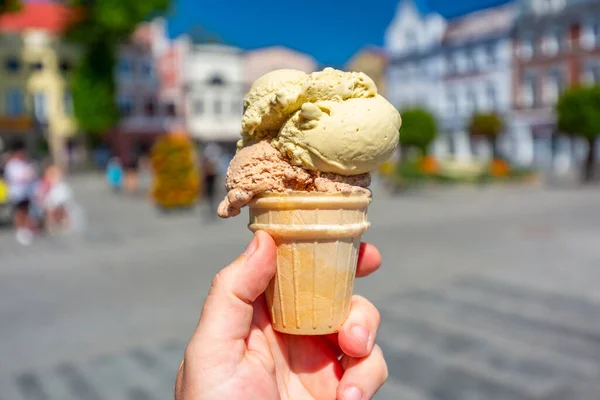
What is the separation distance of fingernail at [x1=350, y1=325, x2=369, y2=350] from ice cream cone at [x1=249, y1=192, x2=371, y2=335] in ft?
0.27

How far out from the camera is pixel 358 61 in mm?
49875

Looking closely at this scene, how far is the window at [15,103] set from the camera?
3703 cm

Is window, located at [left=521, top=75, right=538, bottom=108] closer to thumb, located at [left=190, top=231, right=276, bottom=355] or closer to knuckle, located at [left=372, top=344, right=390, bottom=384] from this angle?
knuckle, located at [left=372, top=344, right=390, bottom=384]

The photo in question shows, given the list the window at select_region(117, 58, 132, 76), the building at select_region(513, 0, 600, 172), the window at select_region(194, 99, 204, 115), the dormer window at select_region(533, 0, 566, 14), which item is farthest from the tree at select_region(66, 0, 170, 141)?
the dormer window at select_region(533, 0, 566, 14)

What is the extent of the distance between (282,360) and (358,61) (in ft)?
164

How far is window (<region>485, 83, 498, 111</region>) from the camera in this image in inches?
1549

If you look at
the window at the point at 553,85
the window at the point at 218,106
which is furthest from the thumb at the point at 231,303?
the window at the point at 218,106

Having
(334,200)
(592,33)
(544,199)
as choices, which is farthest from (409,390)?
(592,33)

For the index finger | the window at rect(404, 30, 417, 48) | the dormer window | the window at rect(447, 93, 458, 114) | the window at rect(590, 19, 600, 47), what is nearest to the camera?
the index finger

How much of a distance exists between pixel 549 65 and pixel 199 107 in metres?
27.2

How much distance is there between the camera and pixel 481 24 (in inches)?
1575

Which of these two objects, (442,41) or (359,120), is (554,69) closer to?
(442,41)

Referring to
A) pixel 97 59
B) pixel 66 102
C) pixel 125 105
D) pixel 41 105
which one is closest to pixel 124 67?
pixel 125 105

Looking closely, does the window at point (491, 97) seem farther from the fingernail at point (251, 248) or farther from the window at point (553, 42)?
the fingernail at point (251, 248)
